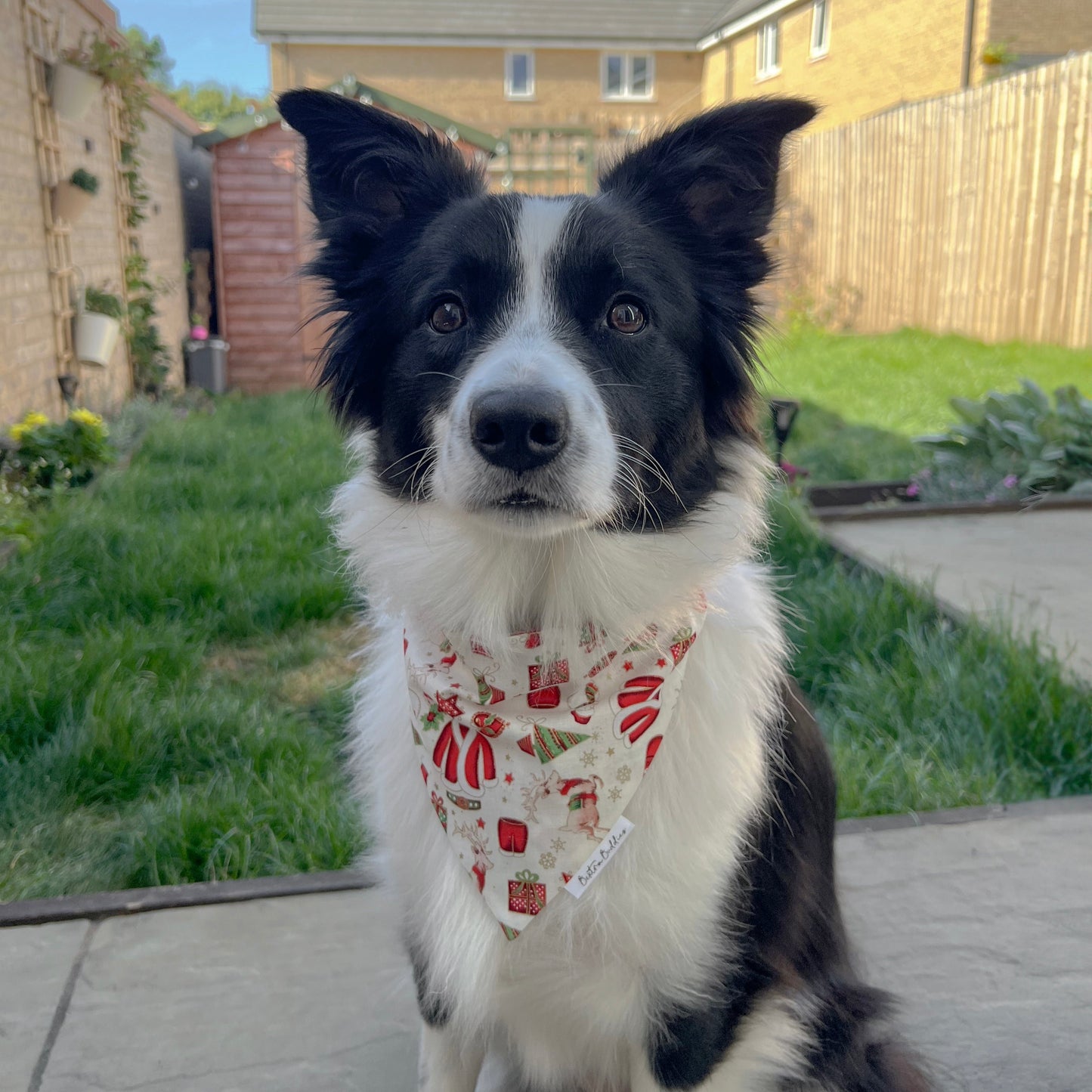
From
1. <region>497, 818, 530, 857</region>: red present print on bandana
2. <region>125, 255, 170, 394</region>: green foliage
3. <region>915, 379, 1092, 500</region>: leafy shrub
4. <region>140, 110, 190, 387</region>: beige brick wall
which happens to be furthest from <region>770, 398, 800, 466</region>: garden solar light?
<region>140, 110, 190, 387</region>: beige brick wall

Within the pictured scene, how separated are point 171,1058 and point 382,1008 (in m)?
0.43

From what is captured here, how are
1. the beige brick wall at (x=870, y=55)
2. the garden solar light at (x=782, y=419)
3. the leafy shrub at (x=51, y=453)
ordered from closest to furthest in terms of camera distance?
the leafy shrub at (x=51, y=453) < the garden solar light at (x=782, y=419) < the beige brick wall at (x=870, y=55)

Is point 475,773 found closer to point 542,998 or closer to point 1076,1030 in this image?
point 542,998

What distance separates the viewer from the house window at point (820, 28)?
20.8m

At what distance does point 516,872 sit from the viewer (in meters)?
1.82

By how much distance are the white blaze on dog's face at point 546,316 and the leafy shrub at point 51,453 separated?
393 cm

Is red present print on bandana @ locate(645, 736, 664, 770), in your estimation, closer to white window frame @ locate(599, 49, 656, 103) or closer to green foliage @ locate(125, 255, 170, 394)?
green foliage @ locate(125, 255, 170, 394)

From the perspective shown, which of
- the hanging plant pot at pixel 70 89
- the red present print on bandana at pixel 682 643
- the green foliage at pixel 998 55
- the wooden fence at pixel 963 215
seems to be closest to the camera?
the red present print on bandana at pixel 682 643

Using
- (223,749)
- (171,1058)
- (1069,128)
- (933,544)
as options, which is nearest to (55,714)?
(223,749)

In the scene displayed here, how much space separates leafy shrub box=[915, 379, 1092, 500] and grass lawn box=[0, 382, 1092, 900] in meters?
1.76

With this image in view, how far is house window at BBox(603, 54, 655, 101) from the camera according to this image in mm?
26438

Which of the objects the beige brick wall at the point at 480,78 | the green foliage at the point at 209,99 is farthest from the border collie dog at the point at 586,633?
the green foliage at the point at 209,99

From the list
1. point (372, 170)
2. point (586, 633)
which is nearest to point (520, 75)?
point (372, 170)

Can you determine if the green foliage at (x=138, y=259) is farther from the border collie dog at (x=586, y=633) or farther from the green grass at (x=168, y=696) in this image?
the border collie dog at (x=586, y=633)
